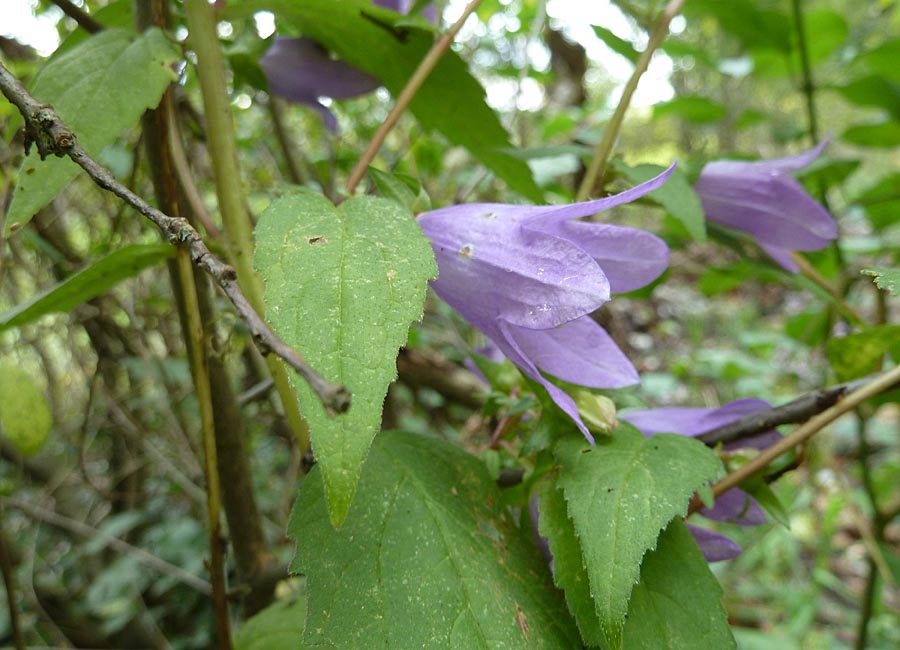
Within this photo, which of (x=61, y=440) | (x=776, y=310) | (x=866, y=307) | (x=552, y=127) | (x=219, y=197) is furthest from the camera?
(x=776, y=310)

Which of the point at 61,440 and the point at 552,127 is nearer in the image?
the point at 552,127

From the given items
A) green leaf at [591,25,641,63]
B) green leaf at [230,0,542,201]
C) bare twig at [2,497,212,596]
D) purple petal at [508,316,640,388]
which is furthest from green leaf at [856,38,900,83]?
bare twig at [2,497,212,596]

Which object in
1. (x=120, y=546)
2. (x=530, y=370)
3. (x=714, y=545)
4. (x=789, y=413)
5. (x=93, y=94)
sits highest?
(x=93, y=94)

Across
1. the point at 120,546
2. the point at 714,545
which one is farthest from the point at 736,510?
the point at 120,546

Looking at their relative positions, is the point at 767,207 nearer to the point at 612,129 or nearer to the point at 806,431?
the point at 612,129

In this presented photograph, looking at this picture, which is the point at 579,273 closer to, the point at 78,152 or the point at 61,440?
the point at 78,152

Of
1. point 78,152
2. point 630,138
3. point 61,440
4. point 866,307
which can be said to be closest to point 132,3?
point 78,152

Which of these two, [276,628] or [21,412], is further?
[21,412]
